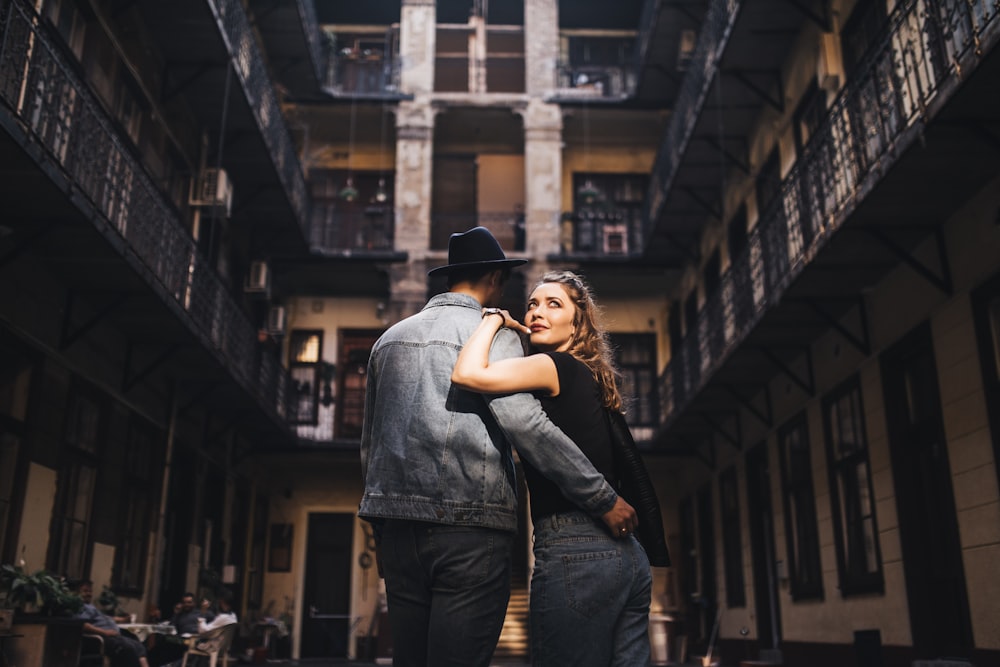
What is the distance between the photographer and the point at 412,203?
70.3 ft

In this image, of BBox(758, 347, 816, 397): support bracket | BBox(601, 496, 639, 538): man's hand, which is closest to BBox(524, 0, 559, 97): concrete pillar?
BBox(758, 347, 816, 397): support bracket

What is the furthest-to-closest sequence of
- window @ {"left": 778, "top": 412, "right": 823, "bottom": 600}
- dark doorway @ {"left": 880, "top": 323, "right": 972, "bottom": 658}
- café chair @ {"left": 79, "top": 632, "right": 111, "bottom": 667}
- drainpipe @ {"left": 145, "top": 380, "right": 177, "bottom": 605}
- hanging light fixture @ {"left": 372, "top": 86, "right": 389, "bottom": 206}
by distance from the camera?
hanging light fixture @ {"left": 372, "top": 86, "right": 389, "bottom": 206} < drainpipe @ {"left": 145, "top": 380, "right": 177, "bottom": 605} < window @ {"left": 778, "top": 412, "right": 823, "bottom": 600} < café chair @ {"left": 79, "top": 632, "right": 111, "bottom": 667} < dark doorway @ {"left": 880, "top": 323, "right": 972, "bottom": 658}

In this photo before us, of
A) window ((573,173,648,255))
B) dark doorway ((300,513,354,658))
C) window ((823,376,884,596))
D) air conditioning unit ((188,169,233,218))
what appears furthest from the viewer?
window ((573,173,648,255))

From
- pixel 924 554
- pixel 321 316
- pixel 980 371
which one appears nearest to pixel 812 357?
pixel 924 554

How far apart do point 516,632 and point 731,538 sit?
5.25m

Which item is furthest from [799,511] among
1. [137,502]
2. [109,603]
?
[137,502]

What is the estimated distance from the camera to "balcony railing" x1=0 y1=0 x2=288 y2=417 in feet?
26.3

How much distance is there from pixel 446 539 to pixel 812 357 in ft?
35.8

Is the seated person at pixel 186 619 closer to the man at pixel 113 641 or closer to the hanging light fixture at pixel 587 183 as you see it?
the man at pixel 113 641

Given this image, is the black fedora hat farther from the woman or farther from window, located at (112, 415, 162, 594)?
window, located at (112, 415, 162, 594)

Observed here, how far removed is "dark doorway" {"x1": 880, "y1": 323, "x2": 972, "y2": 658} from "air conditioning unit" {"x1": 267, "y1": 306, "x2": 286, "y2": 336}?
12.6 metres

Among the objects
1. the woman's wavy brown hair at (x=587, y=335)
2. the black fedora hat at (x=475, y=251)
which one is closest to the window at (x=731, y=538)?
the woman's wavy brown hair at (x=587, y=335)

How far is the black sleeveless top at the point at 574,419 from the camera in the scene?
2770 millimetres

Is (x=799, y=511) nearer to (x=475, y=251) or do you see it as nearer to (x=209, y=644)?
(x=209, y=644)
